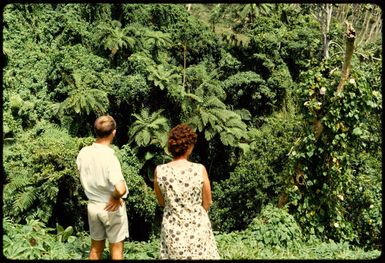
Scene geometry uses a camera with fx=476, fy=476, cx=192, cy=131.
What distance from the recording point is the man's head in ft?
12.7

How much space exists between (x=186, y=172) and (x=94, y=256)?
1.15 meters

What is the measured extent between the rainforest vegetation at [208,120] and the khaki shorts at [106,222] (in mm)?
787

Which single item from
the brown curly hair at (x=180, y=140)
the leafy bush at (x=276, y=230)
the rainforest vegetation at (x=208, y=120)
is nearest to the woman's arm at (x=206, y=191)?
the brown curly hair at (x=180, y=140)

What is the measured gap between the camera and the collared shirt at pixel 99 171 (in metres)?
3.84

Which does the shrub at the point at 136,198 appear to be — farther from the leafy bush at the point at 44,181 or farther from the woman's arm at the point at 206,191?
the woman's arm at the point at 206,191

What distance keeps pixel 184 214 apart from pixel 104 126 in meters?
0.97

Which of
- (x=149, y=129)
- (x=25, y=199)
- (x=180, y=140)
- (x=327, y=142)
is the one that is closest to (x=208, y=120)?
(x=149, y=129)

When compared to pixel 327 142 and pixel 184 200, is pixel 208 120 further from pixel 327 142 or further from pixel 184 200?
pixel 184 200

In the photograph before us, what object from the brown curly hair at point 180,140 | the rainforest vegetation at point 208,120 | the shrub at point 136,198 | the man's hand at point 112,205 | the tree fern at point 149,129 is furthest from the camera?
the tree fern at point 149,129

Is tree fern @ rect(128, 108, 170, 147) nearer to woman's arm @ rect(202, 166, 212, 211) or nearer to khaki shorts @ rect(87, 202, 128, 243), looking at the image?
khaki shorts @ rect(87, 202, 128, 243)

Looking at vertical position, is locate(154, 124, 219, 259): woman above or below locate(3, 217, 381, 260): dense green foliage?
above

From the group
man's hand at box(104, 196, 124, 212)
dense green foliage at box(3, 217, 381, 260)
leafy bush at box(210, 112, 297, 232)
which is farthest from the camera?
leafy bush at box(210, 112, 297, 232)

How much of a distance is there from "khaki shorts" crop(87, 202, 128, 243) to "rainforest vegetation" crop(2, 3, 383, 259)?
0.79 metres

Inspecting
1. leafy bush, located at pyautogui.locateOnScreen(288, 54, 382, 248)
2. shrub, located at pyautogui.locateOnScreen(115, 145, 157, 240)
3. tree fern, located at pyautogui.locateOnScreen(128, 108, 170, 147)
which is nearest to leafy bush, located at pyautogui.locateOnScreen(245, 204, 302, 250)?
leafy bush, located at pyautogui.locateOnScreen(288, 54, 382, 248)
